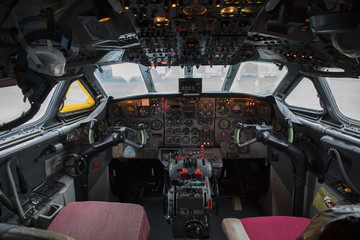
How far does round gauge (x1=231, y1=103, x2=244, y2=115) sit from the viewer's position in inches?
183

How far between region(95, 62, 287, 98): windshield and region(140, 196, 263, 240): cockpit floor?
88.7 inches

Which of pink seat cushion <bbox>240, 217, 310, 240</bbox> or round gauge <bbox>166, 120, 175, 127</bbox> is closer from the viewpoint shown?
pink seat cushion <bbox>240, 217, 310, 240</bbox>

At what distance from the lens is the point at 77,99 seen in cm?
445

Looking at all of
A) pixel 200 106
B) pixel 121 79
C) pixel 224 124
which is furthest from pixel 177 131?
pixel 121 79

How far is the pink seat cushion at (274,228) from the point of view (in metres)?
1.85

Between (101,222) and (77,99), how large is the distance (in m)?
3.08

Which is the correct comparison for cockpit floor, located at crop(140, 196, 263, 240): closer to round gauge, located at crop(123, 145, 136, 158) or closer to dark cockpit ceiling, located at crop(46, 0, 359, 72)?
round gauge, located at crop(123, 145, 136, 158)

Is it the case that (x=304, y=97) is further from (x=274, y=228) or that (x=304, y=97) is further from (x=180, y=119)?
(x=274, y=228)

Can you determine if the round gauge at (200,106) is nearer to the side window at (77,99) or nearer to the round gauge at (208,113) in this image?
the round gauge at (208,113)

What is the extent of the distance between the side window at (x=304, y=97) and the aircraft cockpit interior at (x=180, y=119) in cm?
3

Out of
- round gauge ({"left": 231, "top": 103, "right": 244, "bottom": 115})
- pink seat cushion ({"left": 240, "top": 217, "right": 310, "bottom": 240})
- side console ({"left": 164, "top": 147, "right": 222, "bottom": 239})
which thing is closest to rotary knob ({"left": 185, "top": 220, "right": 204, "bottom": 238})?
side console ({"left": 164, "top": 147, "right": 222, "bottom": 239})

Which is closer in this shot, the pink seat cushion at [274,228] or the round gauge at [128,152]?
the pink seat cushion at [274,228]

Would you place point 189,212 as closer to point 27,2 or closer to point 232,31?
point 232,31

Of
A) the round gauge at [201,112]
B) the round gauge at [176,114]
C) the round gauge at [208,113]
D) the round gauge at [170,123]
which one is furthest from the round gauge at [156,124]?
the round gauge at [208,113]
